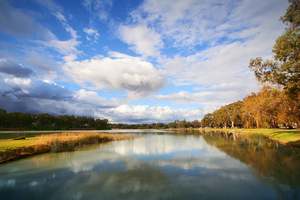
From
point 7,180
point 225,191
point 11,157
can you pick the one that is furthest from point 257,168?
point 11,157

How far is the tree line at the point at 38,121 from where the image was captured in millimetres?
96500

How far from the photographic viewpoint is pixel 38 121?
112500 millimetres

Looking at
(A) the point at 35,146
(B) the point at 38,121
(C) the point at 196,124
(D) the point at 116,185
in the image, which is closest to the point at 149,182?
(D) the point at 116,185

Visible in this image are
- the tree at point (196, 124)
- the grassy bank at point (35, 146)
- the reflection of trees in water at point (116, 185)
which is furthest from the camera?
the tree at point (196, 124)

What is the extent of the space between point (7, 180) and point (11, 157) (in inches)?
254

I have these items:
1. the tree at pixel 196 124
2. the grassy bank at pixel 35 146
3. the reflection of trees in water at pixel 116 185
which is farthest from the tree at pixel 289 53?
the tree at pixel 196 124

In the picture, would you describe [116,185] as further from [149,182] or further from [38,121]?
[38,121]

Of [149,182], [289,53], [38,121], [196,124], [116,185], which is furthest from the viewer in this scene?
[196,124]

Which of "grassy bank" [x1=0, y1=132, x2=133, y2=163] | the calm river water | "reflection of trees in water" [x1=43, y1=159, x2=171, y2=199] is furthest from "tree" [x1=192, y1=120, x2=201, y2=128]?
"reflection of trees in water" [x1=43, y1=159, x2=171, y2=199]

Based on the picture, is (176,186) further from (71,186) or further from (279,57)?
(279,57)

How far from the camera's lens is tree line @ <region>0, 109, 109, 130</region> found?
96.5 meters

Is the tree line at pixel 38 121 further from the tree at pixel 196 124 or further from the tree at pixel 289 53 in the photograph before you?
the tree at pixel 289 53

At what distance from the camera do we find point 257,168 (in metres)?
11.8

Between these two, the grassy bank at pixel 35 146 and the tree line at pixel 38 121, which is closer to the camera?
the grassy bank at pixel 35 146
